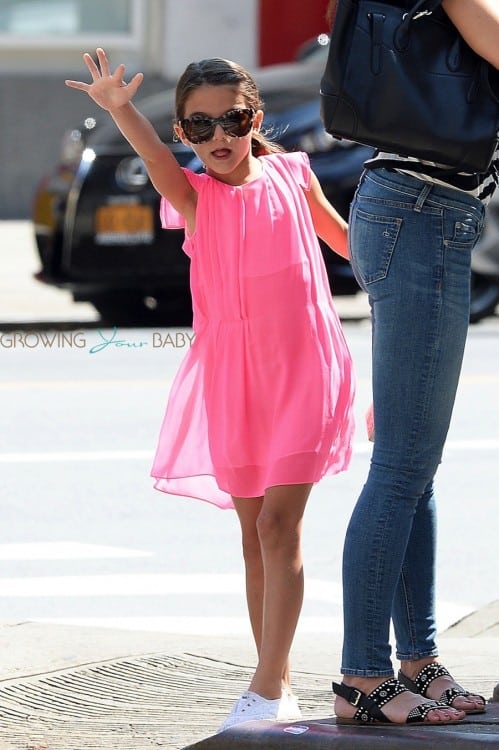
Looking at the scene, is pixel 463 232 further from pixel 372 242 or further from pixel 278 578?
pixel 278 578

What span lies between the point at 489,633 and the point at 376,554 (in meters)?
1.79

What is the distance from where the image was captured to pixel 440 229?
3.41m

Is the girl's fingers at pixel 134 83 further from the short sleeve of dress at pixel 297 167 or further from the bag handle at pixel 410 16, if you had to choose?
the bag handle at pixel 410 16

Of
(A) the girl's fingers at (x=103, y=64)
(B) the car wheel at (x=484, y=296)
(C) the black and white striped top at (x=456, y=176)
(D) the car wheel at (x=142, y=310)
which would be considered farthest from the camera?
(D) the car wheel at (x=142, y=310)

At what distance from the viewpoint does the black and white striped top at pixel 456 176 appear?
11.1 feet

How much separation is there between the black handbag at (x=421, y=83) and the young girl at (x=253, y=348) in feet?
1.90

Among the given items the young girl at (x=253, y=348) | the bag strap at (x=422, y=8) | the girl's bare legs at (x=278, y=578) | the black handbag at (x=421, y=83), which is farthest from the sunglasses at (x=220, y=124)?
the girl's bare legs at (x=278, y=578)

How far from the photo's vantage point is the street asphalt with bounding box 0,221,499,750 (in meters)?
3.48

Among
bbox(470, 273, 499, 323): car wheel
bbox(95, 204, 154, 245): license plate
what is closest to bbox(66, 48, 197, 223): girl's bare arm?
bbox(95, 204, 154, 245): license plate

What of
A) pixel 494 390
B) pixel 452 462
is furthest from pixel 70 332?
pixel 452 462

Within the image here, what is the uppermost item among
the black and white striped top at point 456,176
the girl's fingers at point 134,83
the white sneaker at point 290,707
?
the girl's fingers at point 134,83

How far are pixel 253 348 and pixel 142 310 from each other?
29.0 ft

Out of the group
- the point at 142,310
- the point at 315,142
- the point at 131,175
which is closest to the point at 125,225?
the point at 131,175

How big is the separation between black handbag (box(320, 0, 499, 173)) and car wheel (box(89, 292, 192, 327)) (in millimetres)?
8996
